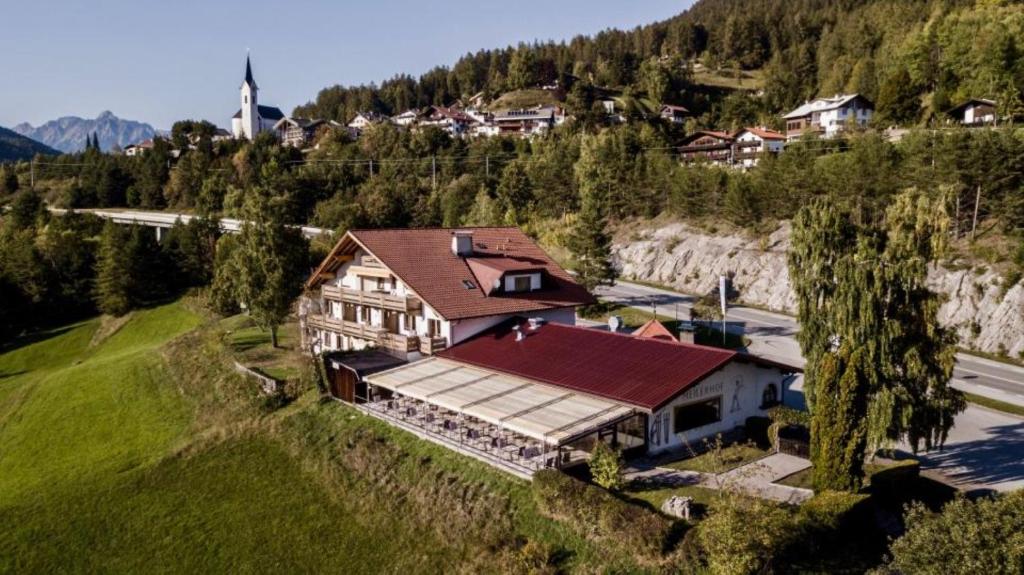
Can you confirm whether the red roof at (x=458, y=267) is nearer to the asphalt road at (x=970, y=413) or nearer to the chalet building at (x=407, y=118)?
the asphalt road at (x=970, y=413)

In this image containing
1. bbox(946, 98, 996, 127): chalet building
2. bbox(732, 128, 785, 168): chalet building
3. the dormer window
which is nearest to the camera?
the dormer window

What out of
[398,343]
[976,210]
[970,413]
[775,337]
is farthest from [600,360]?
[976,210]

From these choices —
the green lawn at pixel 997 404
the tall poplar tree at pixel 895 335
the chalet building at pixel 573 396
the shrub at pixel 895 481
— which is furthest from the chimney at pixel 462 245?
the green lawn at pixel 997 404

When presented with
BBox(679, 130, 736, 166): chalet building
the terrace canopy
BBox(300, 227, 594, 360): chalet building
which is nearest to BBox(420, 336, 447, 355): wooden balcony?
BBox(300, 227, 594, 360): chalet building

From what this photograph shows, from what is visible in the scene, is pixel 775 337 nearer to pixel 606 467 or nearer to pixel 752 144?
pixel 606 467

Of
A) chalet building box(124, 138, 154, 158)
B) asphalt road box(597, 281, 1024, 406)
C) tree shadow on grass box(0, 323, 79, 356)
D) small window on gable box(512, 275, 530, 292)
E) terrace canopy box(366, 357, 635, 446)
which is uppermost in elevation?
chalet building box(124, 138, 154, 158)

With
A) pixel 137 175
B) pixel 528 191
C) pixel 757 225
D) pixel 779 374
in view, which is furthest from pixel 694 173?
pixel 137 175

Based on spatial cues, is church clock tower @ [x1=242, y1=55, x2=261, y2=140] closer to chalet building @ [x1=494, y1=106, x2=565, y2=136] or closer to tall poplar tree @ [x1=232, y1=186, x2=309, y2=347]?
chalet building @ [x1=494, y1=106, x2=565, y2=136]
